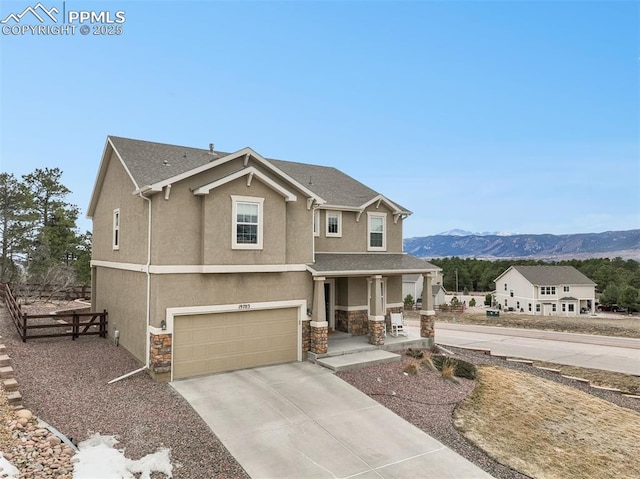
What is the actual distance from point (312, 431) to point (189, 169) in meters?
8.87

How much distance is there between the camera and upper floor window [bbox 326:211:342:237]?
664 inches

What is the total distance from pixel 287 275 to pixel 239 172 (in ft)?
12.9

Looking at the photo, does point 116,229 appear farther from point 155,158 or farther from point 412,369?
point 412,369

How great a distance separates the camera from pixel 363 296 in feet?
56.3

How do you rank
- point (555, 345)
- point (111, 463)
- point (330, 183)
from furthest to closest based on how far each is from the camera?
1. point (555, 345)
2. point (330, 183)
3. point (111, 463)

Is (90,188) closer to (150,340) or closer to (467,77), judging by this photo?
(150,340)

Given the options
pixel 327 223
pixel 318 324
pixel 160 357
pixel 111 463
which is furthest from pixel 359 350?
pixel 111 463

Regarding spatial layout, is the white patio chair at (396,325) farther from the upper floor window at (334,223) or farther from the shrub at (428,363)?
the upper floor window at (334,223)

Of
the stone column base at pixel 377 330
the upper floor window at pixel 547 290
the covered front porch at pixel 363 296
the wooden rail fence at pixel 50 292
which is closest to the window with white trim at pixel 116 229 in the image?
the covered front porch at pixel 363 296

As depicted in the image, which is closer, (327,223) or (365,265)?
(365,265)

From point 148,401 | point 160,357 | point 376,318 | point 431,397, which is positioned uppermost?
point 376,318

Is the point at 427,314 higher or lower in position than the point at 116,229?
lower

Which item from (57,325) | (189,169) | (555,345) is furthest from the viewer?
(555,345)

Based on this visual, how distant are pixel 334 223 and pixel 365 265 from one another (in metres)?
2.59
